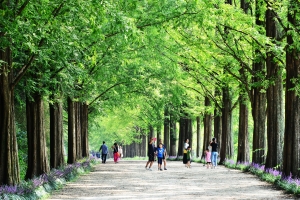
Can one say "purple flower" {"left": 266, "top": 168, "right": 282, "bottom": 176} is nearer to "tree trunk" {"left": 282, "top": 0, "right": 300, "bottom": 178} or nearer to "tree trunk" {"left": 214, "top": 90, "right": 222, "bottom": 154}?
"tree trunk" {"left": 282, "top": 0, "right": 300, "bottom": 178}

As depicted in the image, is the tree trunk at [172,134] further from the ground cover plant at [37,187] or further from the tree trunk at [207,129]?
the ground cover plant at [37,187]

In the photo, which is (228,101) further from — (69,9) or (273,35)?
(69,9)

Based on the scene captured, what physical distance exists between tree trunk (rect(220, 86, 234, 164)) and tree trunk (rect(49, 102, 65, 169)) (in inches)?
497

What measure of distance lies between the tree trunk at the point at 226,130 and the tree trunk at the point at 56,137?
12620 mm

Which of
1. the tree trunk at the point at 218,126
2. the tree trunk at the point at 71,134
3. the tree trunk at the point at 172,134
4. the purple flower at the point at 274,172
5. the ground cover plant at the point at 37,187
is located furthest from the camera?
the tree trunk at the point at 172,134

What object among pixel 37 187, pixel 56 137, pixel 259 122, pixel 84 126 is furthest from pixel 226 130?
pixel 37 187

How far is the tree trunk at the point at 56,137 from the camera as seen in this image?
2194 cm

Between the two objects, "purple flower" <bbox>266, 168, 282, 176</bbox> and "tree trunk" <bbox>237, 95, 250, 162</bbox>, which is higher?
"tree trunk" <bbox>237, 95, 250, 162</bbox>

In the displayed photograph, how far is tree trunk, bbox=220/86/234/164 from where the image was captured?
32.0 meters

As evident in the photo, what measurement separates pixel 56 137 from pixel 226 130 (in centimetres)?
1330

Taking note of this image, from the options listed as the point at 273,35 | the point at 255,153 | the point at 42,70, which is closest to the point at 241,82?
the point at 255,153

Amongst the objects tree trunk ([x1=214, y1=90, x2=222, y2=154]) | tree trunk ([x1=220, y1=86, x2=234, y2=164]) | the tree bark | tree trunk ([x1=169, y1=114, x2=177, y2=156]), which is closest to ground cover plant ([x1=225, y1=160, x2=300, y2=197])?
the tree bark

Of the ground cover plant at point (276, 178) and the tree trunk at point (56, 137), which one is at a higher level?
the tree trunk at point (56, 137)

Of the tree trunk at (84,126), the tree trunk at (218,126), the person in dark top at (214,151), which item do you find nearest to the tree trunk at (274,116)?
the person in dark top at (214,151)
